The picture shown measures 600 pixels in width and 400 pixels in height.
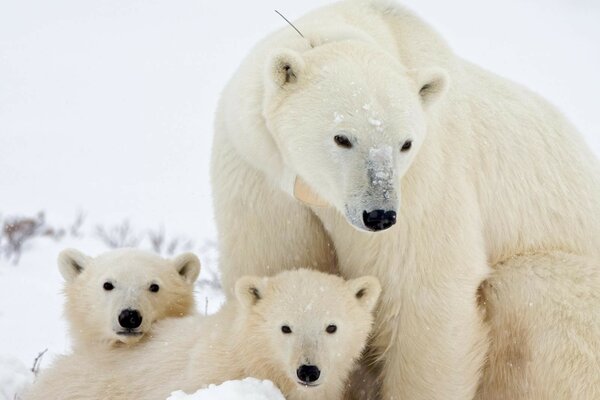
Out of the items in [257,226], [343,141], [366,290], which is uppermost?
[343,141]

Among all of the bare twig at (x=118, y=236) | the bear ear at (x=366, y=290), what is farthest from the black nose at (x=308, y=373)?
the bare twig at (x=118, y=236)

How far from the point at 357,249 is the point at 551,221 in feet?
3.89

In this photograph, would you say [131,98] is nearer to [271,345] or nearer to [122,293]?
[122,293]

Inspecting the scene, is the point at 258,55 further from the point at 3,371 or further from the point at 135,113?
the point at 135,113

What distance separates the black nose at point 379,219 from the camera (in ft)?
11.1

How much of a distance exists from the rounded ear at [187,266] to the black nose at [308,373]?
1.56 meters

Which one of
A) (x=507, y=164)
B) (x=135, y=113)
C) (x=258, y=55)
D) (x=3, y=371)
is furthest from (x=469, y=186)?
(x=135, y=113)

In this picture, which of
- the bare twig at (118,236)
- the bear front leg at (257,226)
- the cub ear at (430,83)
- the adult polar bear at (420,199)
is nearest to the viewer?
the adult polar bear at (420,199)

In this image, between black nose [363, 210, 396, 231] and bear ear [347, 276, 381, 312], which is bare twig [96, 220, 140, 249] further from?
black nose [363, 210, 396, 231]

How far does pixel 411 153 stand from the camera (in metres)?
3.67

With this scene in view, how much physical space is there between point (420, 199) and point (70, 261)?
226 centimetres

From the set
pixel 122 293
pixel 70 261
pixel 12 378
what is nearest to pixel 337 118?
pixel 122 293

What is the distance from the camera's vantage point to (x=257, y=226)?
4.29 m

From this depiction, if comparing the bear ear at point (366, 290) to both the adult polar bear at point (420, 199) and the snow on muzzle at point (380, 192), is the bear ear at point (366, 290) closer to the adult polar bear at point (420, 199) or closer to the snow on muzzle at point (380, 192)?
the adult polar bear at point (420, 199)
